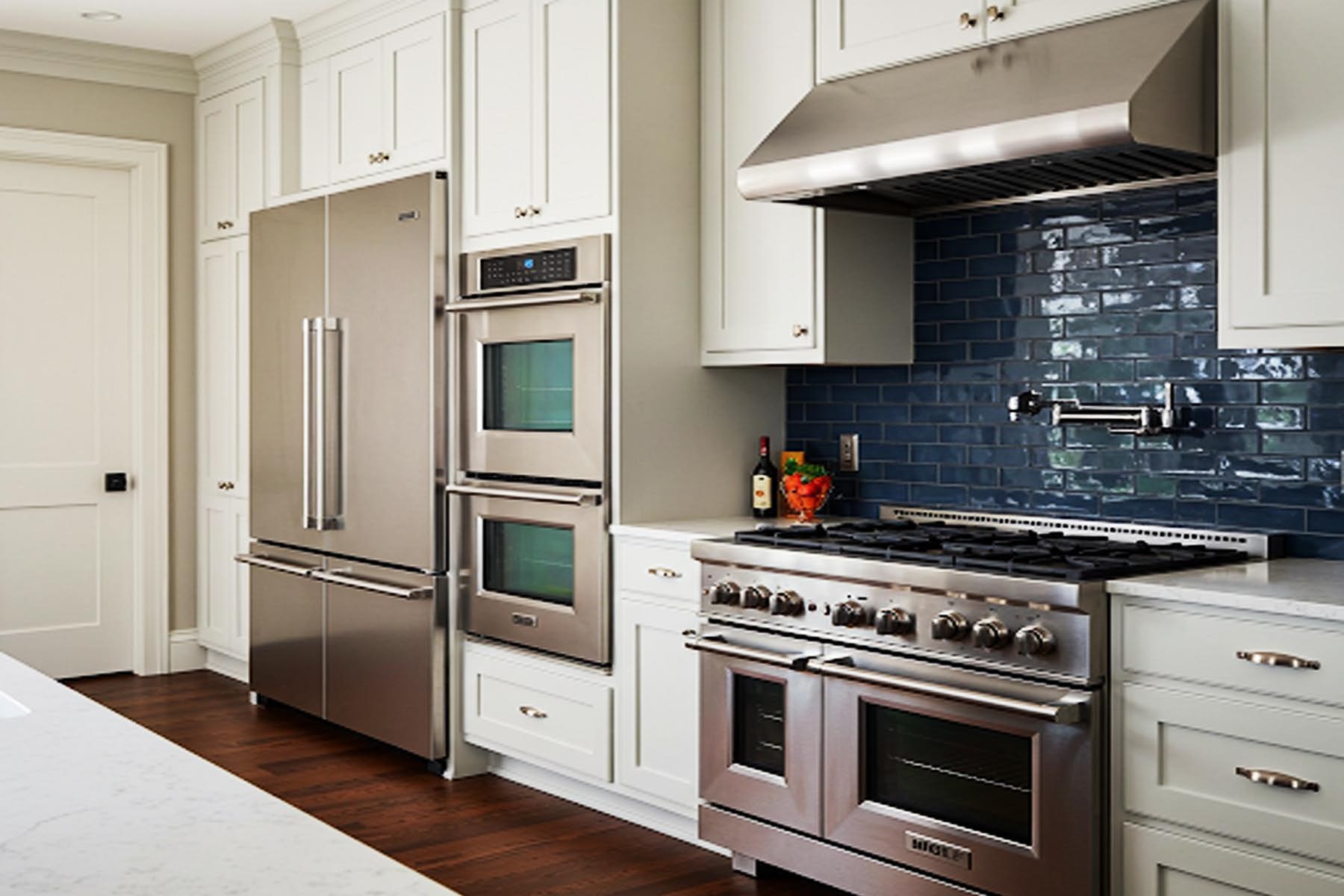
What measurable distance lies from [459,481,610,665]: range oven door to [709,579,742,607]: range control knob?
0.50 m

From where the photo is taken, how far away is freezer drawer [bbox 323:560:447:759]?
4.48 m

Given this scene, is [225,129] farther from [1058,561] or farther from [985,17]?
[1058,561]

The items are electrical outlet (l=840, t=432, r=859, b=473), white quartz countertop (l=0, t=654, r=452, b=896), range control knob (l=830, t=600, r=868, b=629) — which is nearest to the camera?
white quartz countertop (l=0, t=654, r=452, b=896)

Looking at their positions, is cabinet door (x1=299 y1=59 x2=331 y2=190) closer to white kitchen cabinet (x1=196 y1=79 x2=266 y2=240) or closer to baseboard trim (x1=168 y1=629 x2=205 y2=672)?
white kitchen cabinet (x1=196 y1=79 x2=266 y2=240)

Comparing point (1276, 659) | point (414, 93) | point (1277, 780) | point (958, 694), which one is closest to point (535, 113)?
point (414, 93)

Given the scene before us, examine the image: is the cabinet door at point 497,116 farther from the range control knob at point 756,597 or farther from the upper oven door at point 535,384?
the range control knob at point 756,597

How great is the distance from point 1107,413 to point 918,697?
0.90m

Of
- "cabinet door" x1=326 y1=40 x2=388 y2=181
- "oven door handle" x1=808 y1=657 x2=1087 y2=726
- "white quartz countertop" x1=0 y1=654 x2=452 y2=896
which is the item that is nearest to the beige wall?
"cabinet door" x1=326 y1=40 x2=388 y2=181

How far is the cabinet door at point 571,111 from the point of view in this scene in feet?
13.0

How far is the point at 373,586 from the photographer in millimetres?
4688

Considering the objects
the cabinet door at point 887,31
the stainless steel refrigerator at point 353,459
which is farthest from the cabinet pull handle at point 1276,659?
the stainless steel refrigerator at point 353,459

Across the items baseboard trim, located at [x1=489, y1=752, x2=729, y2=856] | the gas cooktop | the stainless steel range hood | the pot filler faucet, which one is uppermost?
the stainless steel range hood

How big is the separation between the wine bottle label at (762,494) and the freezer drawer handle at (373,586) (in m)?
1.07

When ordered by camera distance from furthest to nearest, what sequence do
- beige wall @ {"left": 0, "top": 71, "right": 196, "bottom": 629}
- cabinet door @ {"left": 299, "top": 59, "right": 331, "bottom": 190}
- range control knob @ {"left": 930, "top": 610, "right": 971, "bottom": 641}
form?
beige wall @ {"left": 0, "top": 71, "right": 196, "bottom": 629}
cabinet door @ {"left": 299, "top": 59, "right": 331, "bottom": 190}
range control knob @ {"left": 930, "top": 610, "right": 971, "bottom": 641}
